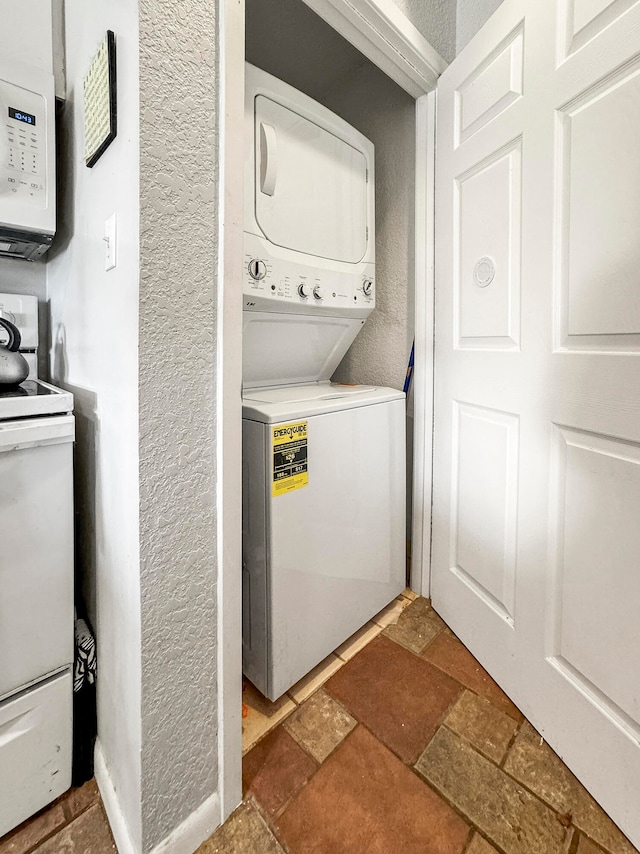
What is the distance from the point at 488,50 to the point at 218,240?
3.71 ft

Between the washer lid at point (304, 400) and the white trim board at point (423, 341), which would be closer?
the washer lid at point (304, 400)

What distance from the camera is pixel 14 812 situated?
91 cm

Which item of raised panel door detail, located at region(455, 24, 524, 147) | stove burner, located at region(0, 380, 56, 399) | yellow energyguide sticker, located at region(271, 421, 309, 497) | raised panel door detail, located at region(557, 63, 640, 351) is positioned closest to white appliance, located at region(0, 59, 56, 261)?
stove burner, located at region(0, 380, 56, 399)

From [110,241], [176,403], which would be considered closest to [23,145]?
[110,241]

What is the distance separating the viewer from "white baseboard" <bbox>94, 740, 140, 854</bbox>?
0.86m

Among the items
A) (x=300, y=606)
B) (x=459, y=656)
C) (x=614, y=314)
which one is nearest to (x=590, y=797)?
(x=459, y=656)

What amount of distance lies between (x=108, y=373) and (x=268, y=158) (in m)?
0.84

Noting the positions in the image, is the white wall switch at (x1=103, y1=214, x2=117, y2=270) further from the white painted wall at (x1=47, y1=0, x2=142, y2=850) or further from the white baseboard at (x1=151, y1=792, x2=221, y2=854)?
the white baseboard at (x1=151, y1=792, x2=221, y2=854)

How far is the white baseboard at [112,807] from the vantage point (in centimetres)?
86

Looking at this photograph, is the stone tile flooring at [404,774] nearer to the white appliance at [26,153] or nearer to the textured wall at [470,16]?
the white appliance at [26,153]

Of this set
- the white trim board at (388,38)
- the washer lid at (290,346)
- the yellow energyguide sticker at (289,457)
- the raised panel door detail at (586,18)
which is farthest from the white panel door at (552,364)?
the yellow energyguide sticker at (289,457)

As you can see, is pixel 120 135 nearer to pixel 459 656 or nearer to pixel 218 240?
pixel 218 240

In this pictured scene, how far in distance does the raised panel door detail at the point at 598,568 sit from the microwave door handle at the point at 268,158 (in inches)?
43.2

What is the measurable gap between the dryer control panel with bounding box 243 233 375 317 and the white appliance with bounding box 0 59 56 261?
1.83ft
